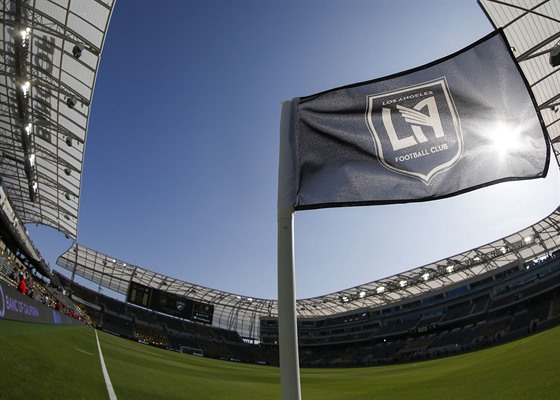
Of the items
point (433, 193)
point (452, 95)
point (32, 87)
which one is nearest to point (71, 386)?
point (433, 193)

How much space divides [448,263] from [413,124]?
167 ft

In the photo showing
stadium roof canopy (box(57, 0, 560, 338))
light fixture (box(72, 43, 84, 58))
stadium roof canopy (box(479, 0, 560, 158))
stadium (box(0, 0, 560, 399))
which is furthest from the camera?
light fixture (box(72, 43, 84, 58))

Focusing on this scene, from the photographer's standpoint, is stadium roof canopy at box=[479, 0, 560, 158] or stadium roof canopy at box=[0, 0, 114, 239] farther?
stadium roof canopy at box=[0, 0, 114, 239]

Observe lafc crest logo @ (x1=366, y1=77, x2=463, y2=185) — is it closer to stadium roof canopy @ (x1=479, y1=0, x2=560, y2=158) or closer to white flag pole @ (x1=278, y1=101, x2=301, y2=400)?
white flag pole @ (x1=278, y1=101, x2=301, y2=400)

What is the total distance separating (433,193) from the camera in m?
2.76

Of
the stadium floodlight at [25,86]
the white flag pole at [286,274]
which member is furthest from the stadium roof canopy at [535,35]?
the stadium floodlight at [25,86]

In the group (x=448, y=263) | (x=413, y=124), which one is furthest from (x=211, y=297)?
(x=413, y=124)

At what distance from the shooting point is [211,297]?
6234 centimetres

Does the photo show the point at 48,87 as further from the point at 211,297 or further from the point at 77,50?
the point at 211,297

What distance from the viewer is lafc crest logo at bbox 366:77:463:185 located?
2.84 meters

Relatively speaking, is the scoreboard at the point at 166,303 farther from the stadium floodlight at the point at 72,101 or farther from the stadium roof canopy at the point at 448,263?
the stadium floodlight at the point at 72,101

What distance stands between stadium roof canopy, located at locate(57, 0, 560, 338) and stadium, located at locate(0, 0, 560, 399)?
0.10 meters

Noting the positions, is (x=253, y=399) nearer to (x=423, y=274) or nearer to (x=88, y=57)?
(x=88, y=57)

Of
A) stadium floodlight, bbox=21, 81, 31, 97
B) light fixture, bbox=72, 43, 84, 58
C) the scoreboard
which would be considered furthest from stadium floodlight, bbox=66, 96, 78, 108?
the scoreboard
